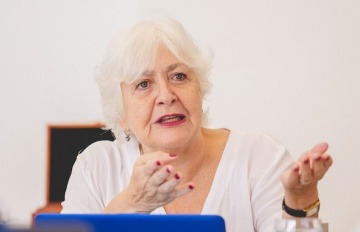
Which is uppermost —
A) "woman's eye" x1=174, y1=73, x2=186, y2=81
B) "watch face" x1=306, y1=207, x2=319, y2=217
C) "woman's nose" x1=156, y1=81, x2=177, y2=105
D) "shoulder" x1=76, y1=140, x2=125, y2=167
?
"woman's eye" x1=174, y1=73, x2=186, y2=81

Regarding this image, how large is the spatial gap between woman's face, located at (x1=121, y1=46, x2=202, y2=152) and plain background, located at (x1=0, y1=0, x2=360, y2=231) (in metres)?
1.73

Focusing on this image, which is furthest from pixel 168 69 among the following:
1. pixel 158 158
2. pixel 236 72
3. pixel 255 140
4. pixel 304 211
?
pixel 236 72

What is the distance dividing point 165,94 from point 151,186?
44 cm

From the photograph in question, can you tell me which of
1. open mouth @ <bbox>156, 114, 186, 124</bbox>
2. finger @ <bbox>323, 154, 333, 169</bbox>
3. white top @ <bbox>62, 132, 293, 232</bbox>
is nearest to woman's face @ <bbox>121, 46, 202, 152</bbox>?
open mouth @ <bbox>156, 114, 186, 124</bbox>

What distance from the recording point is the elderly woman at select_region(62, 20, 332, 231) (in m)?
1.93

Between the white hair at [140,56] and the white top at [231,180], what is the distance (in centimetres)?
17

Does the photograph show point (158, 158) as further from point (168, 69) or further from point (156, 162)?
point (168, 69)

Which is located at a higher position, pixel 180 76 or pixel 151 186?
pixel 180 76

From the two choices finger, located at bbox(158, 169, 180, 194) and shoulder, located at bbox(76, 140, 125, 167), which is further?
shoulder, located at bbox(76, 140, 125, 167)

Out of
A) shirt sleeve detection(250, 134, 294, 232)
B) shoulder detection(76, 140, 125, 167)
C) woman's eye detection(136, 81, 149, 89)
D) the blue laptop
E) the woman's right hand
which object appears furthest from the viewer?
shoulder detection(76, 140, 125, 167)

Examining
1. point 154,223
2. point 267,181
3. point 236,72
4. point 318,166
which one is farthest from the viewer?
point 236,72

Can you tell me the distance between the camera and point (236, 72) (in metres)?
3.81

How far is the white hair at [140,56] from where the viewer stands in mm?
1944

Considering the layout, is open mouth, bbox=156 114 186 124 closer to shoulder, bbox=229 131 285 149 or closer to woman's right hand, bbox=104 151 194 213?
shoulder, bbox=229 131 285 149
